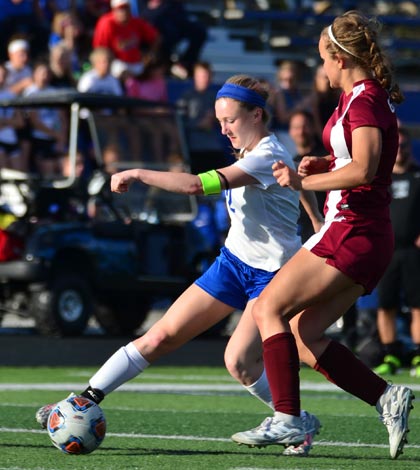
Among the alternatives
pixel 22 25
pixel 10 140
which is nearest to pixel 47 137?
pixel 10 140

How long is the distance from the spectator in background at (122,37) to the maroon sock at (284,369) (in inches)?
520

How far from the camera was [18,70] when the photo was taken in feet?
59.3

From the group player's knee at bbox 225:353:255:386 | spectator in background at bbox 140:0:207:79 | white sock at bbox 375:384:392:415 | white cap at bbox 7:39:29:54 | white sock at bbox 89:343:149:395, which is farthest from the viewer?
spectator in background at bbox 140:0:207:79

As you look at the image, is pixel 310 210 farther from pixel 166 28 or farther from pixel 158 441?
pixel 166 28

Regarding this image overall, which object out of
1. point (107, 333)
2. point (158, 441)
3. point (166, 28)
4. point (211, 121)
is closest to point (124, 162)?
point (107, 333)

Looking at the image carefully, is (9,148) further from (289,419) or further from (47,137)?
(289,419)

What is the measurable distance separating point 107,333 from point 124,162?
6.06ft

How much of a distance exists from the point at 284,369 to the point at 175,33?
1590 centimetres

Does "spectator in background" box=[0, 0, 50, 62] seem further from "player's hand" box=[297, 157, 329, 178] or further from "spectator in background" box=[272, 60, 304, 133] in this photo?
"player's hand" box=[297, 157, 329, 178]

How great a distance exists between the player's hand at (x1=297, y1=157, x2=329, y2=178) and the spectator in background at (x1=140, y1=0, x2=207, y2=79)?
1499cm

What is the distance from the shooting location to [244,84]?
672cm

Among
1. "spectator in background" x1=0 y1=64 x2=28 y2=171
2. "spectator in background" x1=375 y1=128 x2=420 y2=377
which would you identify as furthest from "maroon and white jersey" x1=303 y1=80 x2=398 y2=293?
"spectator in background" x1=0 y1=64 x2=28 y2=171

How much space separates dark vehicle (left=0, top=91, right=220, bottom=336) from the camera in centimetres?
1477

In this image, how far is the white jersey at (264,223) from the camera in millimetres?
6699
